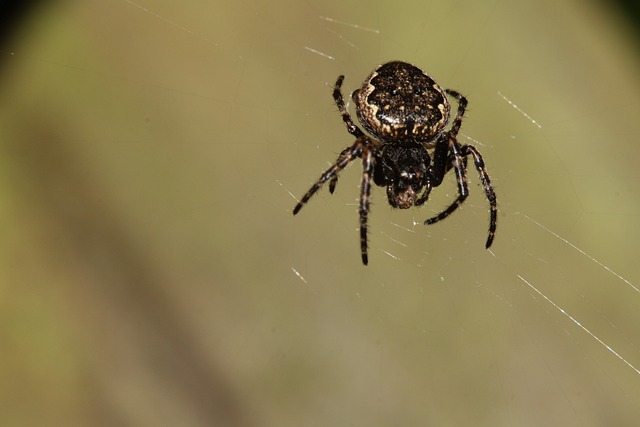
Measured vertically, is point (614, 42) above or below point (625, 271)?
above

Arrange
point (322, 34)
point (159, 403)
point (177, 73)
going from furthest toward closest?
point (322, 34)
point (177, 73)
point (159, 403)

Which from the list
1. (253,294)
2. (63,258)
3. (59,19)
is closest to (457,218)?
(253,294)

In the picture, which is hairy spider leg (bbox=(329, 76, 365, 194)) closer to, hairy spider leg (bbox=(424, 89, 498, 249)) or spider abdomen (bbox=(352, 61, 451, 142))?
spider abdomen (bbox=(352, 61, 451, 142))

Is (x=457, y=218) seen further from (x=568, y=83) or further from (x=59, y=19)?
(x=59, y=19)

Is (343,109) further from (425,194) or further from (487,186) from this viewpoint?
(487,186)

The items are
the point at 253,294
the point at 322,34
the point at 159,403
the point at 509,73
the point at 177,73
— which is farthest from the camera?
the point at 509,73

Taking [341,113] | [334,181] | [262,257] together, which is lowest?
[262,257]

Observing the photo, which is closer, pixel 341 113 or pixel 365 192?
pixel 365 192

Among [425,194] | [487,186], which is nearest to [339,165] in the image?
[425,194]
